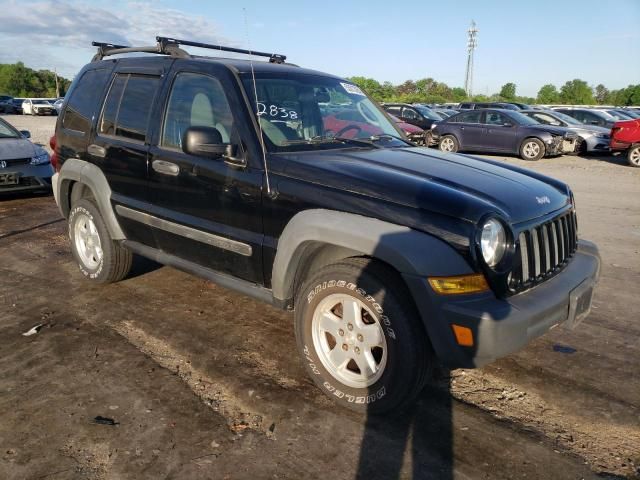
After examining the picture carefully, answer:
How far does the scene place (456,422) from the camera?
9.73ft

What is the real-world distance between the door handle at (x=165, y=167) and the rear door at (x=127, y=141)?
0.14m

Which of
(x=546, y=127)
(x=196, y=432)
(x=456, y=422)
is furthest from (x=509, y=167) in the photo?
(x=546, y=127)

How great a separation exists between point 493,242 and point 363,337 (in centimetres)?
87

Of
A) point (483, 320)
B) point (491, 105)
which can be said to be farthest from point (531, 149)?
point (483, 320)

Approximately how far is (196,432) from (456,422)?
141 cm

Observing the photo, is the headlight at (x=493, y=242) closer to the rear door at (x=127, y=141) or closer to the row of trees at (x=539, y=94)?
the rear door at (x=127, y=141)

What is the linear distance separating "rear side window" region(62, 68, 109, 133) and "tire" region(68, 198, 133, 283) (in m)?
0.71

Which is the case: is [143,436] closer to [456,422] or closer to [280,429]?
[280,429]

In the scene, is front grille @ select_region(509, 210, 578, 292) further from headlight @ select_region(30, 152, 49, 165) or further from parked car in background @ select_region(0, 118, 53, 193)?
headlight @ select_region(30, 152, 49, 165)

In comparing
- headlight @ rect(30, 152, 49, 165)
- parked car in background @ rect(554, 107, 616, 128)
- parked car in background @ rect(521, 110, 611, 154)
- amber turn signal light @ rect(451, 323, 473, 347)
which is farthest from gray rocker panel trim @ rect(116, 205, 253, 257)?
parked car in background @ rect(554, 107, 616, 128)

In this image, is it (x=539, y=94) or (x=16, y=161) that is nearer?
(x=16, y=161)

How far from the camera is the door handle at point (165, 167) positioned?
12.5ft

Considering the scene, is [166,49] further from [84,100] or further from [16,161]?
[16,161]

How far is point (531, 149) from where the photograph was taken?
16.2 m
